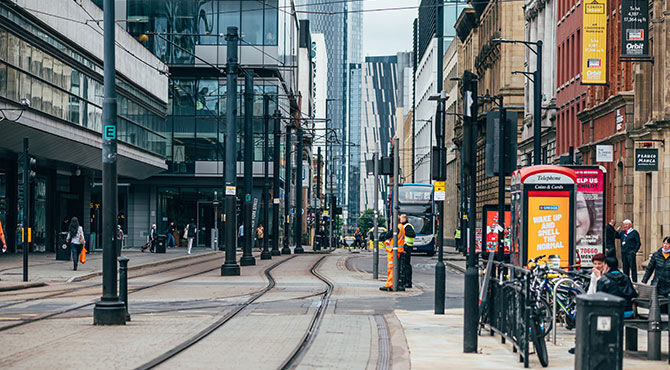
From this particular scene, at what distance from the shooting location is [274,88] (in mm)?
74125

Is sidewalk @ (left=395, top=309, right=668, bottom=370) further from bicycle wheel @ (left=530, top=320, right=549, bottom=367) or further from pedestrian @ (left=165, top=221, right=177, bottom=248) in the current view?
pedestrian @ (left=165, top=221, right=177, bottom=248)

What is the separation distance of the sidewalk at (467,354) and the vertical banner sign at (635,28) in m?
22.1

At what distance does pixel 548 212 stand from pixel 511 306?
12.3 metres

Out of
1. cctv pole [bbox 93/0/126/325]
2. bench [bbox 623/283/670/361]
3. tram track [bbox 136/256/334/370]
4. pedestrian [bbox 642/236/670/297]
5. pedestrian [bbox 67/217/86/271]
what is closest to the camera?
tram track [bbox 136/256/334/370]

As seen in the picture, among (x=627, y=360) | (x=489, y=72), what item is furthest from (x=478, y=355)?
(x=489, y=72)

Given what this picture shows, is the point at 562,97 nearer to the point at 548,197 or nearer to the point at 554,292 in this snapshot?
the point at 548,197

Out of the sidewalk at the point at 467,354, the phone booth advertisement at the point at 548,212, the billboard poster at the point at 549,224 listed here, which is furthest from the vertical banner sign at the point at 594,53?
the sidewalk at the point at 467,354

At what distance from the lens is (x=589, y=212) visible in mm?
26531

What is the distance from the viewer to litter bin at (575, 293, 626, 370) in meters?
9.56

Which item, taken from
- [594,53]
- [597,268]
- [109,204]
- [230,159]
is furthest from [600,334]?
[594,53]

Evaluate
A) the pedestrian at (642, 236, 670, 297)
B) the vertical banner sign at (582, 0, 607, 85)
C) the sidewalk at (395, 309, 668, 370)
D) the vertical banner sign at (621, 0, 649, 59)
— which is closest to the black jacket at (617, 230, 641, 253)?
the pedestrian at (642, 236, 670, 297)

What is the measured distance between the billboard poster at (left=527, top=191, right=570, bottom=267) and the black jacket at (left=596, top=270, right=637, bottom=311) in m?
10.9

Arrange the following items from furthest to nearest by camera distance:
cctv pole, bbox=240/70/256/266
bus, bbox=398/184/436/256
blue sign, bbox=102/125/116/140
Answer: bus, bbox=398/184/436/256 < cctv pole, bbox=240/70/256/266 < blue sign, bbox=102/125/116/140

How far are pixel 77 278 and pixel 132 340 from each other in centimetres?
1551
